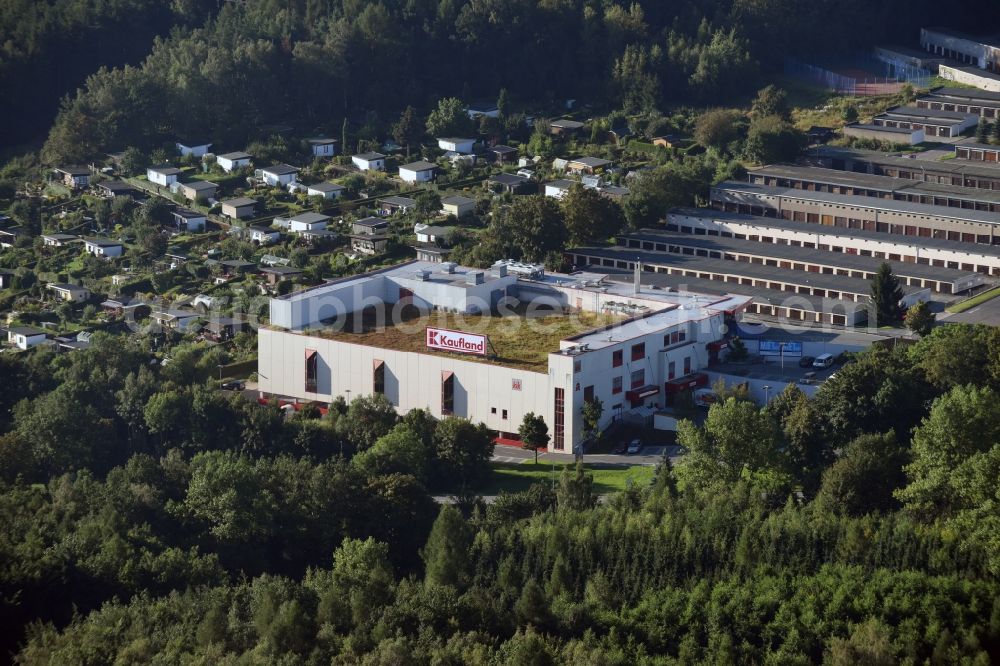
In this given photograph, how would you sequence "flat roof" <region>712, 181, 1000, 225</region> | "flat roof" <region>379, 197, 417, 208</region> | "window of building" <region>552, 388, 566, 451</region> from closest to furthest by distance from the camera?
"window of building" <region>552, 388, 566, 451</region> → "flat roof" <region>712, 181, 1000, 225</region> → "flat roof" <region>379, 197, 417, 208</region>

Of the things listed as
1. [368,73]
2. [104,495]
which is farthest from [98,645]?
[368,73]

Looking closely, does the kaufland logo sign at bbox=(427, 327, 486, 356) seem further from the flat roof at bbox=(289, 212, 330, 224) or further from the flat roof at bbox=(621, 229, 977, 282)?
the flat roof at bbox=(289, 212, 330, 224)

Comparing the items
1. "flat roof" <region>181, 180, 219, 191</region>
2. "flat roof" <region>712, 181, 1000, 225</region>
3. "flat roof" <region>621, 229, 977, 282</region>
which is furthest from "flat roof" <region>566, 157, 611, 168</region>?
"flat roof" <region>181, 180, 219, 191</region>

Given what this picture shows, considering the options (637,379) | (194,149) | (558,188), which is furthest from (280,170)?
(637,379)

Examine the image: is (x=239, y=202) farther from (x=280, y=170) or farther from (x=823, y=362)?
(x=823, y=362)

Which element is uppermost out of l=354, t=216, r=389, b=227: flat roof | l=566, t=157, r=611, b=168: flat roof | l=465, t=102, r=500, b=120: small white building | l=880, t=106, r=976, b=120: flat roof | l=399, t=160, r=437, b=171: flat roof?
l=880, t=106, r=976, b=120: flat roof

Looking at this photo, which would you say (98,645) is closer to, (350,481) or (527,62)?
(350,481)
